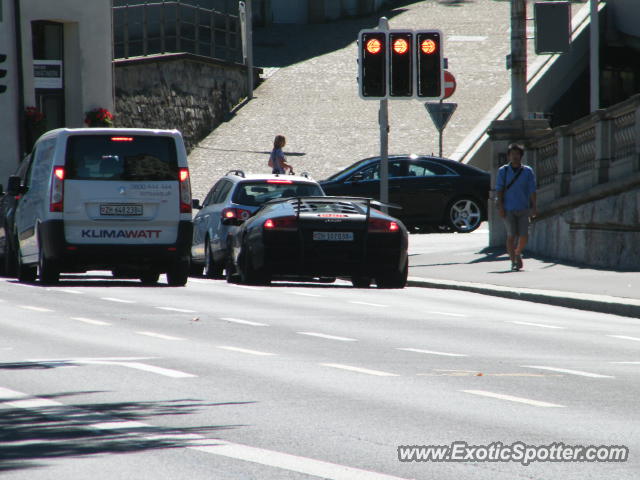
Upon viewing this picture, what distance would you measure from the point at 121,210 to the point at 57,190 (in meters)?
0.83

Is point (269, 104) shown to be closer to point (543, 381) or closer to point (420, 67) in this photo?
point (420, 67)

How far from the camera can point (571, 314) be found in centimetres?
1656

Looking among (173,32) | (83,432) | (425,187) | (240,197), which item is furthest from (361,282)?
(173,32)

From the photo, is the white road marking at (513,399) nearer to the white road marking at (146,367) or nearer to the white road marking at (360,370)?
the white road marking at (360,370)

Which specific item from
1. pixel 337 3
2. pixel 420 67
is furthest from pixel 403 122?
pixel 420 67

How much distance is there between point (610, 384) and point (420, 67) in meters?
12.1

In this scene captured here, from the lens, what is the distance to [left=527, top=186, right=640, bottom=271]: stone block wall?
842 inches

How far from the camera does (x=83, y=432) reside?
7734 mm

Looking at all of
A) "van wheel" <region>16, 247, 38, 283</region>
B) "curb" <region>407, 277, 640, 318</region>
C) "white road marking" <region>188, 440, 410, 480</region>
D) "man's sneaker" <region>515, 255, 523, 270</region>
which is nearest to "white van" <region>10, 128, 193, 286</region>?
"van wheel" <region>16, 247, 38, 283</region>

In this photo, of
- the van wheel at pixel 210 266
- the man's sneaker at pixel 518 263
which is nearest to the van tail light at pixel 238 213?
the van wheel at pixel 210 266

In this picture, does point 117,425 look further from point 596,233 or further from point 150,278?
point 596,233

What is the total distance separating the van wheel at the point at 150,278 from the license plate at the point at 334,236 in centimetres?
276

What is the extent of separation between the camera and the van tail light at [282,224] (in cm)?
1923

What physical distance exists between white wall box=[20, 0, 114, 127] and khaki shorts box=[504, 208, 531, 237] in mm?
22983
